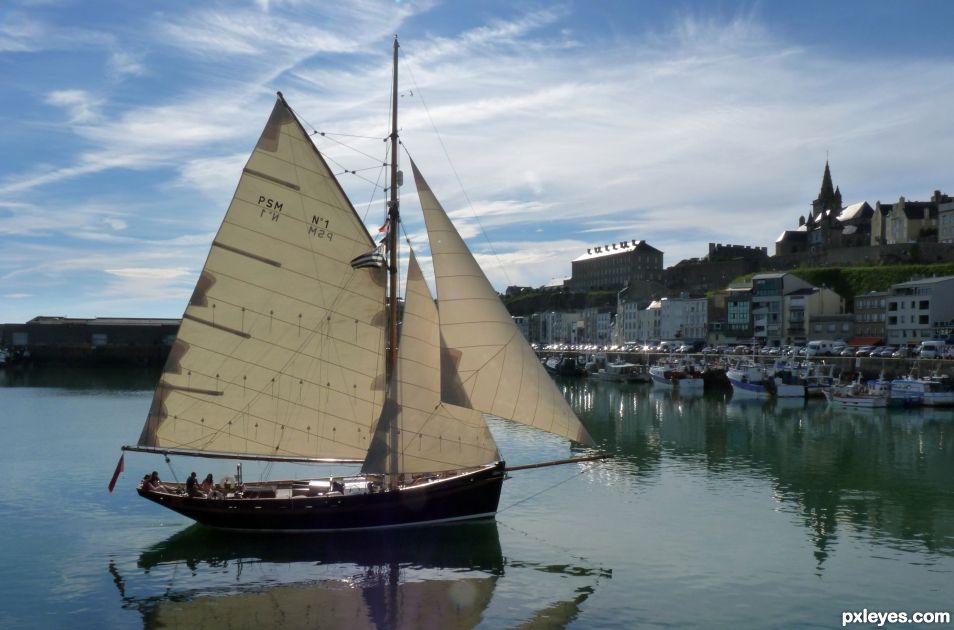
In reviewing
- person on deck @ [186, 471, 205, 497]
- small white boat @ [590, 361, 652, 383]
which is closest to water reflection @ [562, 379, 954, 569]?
person on deck @ [186, 471, 205, 497]

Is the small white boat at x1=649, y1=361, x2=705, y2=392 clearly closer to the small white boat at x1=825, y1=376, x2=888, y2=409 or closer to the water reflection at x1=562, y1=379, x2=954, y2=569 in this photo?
the water reflection at x1=562, y1=379, x2=954, y2=569

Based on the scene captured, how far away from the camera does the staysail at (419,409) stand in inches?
1085

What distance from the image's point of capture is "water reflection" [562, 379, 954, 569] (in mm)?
33406

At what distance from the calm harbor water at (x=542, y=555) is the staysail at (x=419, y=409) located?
2896 mm

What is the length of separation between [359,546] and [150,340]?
13564 cm

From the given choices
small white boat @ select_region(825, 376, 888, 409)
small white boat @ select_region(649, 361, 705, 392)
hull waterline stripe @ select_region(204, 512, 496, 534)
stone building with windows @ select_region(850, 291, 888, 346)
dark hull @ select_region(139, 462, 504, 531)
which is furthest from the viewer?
stone building with windows @ select_region(850, 291, 888, 346)

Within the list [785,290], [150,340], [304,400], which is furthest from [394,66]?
[150,340]

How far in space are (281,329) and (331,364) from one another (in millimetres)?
2095

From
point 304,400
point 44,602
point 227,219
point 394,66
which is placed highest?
Answer: point 394,66

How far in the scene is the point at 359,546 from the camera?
2788 cm

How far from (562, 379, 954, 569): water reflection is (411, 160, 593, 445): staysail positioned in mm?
10531

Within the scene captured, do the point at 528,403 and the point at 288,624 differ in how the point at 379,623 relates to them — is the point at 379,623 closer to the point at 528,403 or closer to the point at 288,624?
the point at 288,624

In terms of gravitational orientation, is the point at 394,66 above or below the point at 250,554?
above

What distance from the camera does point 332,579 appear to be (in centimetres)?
2481
